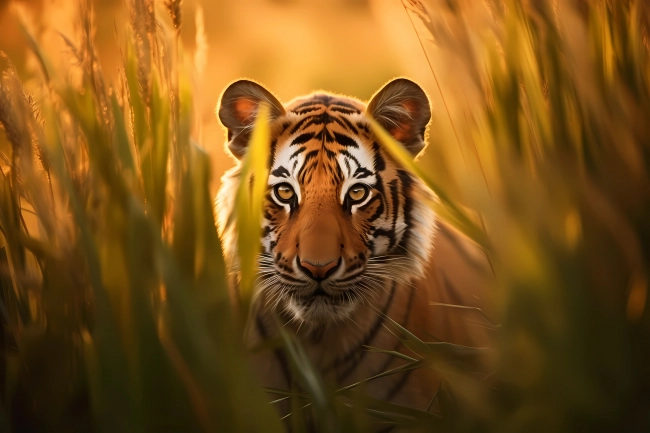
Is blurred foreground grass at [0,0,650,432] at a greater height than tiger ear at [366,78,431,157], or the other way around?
tiger ear at [366,78,431,157]

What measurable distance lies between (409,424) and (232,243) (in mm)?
1191

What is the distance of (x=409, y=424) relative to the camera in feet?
2.87

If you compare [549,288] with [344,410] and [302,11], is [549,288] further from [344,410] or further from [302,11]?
[302,11]

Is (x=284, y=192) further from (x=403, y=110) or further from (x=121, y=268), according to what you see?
(x=121, y=268)

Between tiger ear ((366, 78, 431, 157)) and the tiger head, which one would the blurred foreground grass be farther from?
tiger ear ((366, 78, 431, 157))

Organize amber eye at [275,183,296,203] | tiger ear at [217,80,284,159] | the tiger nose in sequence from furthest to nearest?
1. amber eye at [275,183,296,203]
2. tiger ear at [217,80,284,159]
3. the tiger nose

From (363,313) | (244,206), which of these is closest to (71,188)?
(244,206)

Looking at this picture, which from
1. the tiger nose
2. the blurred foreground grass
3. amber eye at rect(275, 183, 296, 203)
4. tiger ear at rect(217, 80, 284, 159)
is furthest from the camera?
amber eye at rect(275, 183, 296, 203)

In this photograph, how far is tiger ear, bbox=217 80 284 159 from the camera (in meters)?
2.08

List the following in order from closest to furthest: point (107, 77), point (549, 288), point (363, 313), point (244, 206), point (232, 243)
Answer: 1. point (549, 288)
2. point (244, 206)
3. point (107, 77)
4. point (232, 243)
5. point (363, 313)

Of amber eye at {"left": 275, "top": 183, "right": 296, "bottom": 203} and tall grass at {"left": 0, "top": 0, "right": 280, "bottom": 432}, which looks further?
amber eye at {"left": 275, "top": 183, "right": 296, "bottom": 203}

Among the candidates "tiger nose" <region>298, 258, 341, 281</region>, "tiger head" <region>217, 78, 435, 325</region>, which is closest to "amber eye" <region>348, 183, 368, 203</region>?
"tiger head" <region>217, 78, 435, 325</region>

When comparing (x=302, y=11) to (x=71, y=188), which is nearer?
(x=71, y=188)

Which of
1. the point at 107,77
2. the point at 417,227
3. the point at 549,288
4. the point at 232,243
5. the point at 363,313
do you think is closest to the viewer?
the point at 549,288
